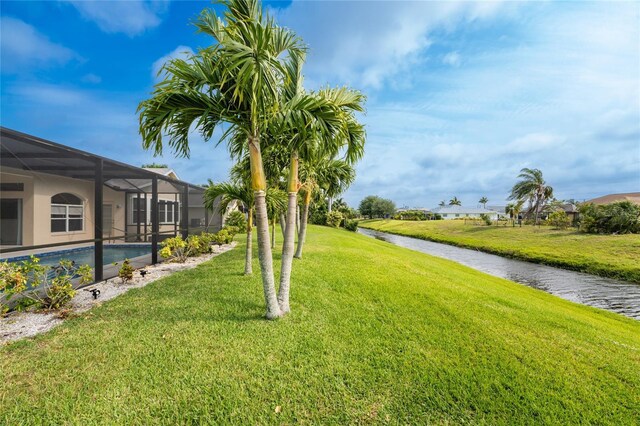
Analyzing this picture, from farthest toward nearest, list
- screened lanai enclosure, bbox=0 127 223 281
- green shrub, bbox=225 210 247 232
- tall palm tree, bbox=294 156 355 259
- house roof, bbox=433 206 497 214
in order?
house roof, bbox=433 206 497 214
green shrub, bbox=225 210 247 232
tall palm tree, bbox=294 156 355 259
screened lanai enclosure, bbox=0 127 223 281

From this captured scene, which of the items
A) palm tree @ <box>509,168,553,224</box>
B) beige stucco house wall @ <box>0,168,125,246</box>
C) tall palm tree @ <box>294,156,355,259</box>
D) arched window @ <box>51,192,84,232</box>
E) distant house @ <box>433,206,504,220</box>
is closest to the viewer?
tall palm tree @ <box>294,156,355,259</box>

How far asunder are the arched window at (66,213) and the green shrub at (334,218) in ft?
77.0

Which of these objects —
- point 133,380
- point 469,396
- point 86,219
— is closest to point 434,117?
point 469,396

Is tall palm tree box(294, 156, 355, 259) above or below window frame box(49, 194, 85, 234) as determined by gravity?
above

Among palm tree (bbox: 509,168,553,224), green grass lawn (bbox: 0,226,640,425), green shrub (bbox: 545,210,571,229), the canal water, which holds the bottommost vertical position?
the canal water

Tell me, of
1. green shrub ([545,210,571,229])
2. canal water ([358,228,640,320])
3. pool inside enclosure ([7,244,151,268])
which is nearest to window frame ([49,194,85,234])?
pool inside enclosure ([7,244,151,268])

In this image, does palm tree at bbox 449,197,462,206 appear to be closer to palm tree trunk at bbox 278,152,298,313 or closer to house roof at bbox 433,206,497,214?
house roof at bbox 433,206,497,214

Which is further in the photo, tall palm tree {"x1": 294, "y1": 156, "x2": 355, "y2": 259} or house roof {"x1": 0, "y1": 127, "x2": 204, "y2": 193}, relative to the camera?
tall palm tree {"x1": 294, "y1": 156, "x2": 355, "y2": 259}

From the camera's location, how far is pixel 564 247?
22391mm

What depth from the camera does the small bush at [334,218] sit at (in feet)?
108

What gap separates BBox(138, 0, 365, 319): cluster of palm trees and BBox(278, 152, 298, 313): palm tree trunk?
0.02 m

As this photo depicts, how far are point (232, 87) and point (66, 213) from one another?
1397 centimetres

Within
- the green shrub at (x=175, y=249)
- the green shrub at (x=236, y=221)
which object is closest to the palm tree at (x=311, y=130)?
the green shrub at (x=175, y=249)

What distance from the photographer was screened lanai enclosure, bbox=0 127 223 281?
21.1 feet
